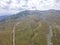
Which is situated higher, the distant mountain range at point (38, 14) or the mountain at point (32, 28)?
the distant mountain range at point (38, 14)

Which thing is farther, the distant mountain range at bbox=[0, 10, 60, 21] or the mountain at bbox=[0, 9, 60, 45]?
the distant mountain range at bbox=[0, 10, 60, 21]

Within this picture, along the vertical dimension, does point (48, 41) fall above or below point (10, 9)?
below

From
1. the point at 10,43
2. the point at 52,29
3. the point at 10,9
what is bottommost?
the point at 10,43

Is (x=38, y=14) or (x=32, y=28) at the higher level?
(x=38, y=14)

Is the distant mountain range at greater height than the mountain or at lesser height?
greater

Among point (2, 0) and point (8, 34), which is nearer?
point (8, 34)

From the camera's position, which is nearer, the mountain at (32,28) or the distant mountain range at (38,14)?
the mountain at (32,28)

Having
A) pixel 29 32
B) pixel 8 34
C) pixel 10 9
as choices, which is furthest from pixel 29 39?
pixel 10 9

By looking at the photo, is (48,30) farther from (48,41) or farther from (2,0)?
(2,0)

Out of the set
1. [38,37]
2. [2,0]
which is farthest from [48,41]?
[2,0]

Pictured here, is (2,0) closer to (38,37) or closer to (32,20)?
(32,20)
